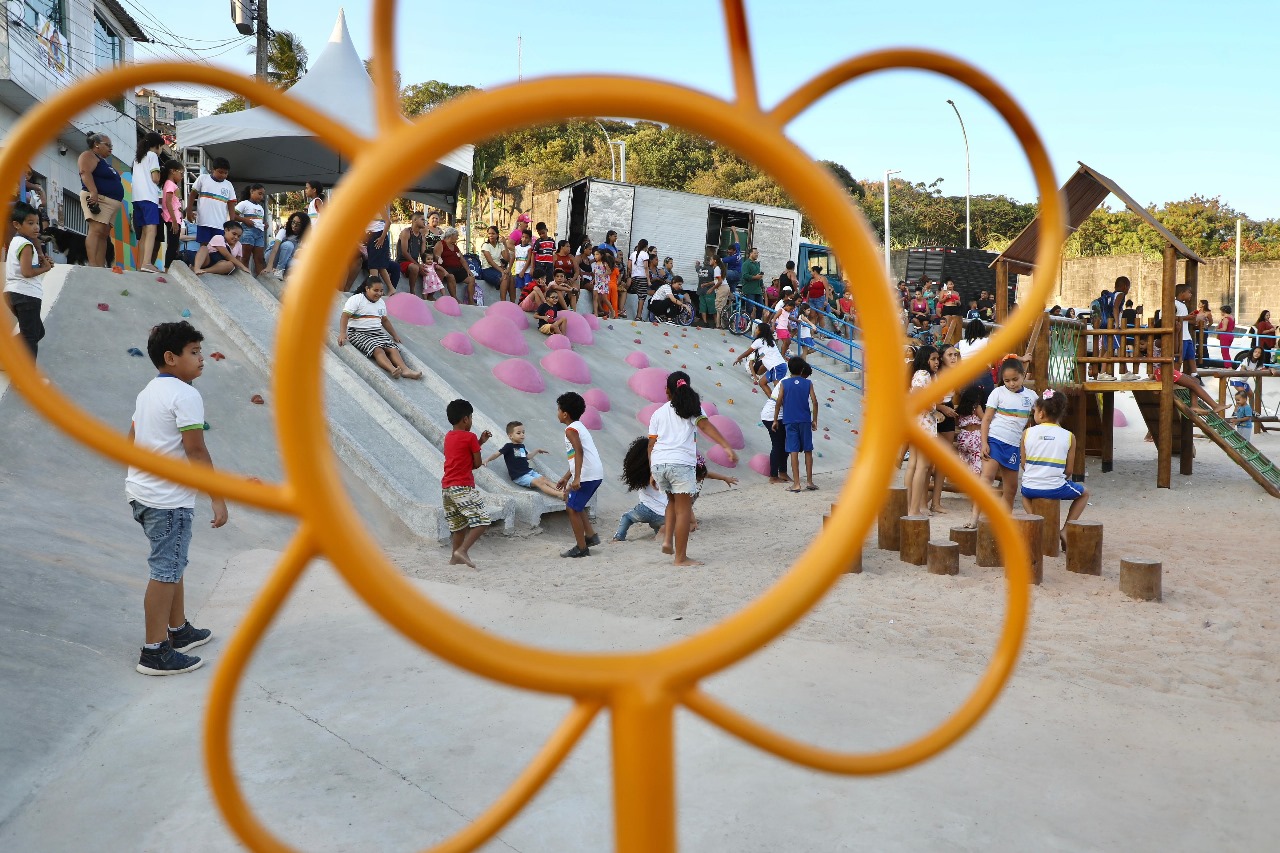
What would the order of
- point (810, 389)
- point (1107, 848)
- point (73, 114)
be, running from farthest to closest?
1. point (810, 389)
2. point (1107, 848)
3. point (73, 114)

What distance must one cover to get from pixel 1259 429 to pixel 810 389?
1222 centimetres

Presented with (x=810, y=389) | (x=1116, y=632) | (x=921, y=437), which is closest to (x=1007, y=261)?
(x=810, y=389)

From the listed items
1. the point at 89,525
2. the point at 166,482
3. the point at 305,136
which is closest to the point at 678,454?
the point at 166,482

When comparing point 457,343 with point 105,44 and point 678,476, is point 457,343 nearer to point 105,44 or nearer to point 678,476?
point 678,476

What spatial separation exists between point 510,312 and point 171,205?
13.4 feet

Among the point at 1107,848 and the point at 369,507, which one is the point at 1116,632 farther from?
the point at 369,507

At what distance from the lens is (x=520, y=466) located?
8.99 m

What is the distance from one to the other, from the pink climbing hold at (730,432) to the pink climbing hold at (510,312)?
2.82 meters

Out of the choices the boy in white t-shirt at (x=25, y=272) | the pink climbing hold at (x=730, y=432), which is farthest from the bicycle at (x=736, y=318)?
the boy in white t-shirt at (x=25, y=272)

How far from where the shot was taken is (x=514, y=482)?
9.06m

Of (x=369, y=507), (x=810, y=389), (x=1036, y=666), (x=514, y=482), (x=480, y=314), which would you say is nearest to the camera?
(x=1036, y=666)

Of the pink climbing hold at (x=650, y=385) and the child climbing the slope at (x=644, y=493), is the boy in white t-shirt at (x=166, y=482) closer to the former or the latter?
the child climbing the slope at (x=644, y=493)

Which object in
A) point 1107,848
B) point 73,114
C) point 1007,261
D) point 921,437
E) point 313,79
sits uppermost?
point 313,79

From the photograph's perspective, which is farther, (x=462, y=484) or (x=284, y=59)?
(x=284, y=59)
